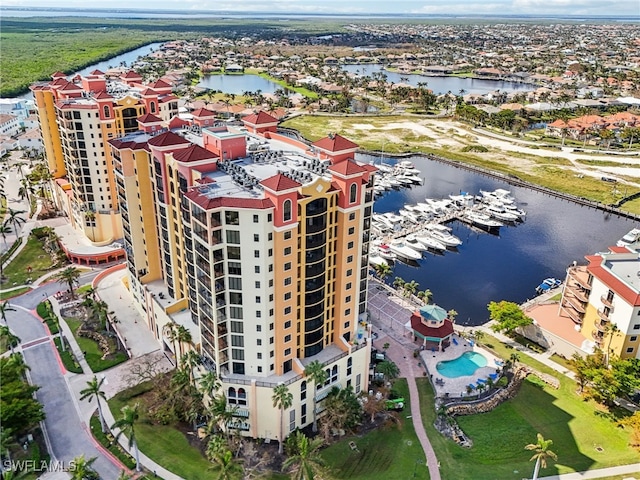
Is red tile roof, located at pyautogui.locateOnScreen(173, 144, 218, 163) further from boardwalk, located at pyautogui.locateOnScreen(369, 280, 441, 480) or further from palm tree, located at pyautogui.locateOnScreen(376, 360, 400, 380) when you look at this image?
boardwalk, located at pyautogui.locateOnScreen(369, 280, 441, 480)

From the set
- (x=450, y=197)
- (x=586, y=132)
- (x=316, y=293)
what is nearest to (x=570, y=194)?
(x=450, y=197)

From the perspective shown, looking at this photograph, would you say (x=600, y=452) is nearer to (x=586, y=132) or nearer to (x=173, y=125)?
(x=173, y=125)

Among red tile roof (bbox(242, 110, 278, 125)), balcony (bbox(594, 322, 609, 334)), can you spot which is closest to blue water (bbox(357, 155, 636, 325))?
balcony (bbox(594, 322, 609, 334))

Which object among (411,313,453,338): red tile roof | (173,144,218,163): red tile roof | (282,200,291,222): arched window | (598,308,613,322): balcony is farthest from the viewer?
(411,313,453,338): red tile roof

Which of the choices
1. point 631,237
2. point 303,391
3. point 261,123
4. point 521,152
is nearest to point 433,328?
point 303,391

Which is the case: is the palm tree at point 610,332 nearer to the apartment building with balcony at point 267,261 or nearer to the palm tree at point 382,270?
the apartment building with balcony at point 267,261

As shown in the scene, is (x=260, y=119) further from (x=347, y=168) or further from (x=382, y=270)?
(x=382, y=270)
